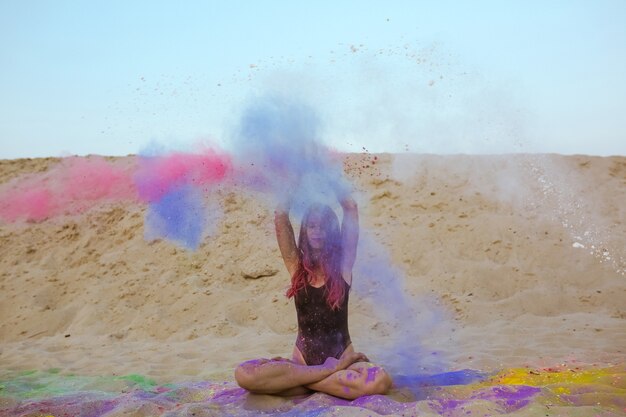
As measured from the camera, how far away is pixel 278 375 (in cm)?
394

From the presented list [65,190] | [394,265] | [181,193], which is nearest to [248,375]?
[181,193]

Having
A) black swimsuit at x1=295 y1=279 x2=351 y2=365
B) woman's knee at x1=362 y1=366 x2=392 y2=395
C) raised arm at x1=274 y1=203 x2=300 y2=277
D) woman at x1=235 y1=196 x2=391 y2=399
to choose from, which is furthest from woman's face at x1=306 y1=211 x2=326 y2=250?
woman's knee at x1=362 y1=366 x2=392 y2=395

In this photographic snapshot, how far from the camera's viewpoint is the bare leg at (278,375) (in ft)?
12.9

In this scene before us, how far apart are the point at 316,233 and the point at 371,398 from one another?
1.04 metres

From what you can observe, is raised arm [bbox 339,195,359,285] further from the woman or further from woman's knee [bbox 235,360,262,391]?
woman's knee [bbox 235,360,262,391]

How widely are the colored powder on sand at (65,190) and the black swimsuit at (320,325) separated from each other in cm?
673

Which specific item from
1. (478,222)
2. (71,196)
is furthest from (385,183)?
(71,196)

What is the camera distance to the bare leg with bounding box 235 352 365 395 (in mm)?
3941

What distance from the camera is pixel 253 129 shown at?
4426 millimetres

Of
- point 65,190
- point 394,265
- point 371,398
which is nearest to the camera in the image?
point 371,398

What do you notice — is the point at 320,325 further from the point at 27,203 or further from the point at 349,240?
the point at 27,203

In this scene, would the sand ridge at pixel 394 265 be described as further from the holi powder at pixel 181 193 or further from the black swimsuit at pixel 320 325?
the black swimsuit at pixel 320 325

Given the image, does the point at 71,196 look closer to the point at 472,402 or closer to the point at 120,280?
the point at 120,280

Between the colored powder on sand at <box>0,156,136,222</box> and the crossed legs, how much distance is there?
22.3 ft
